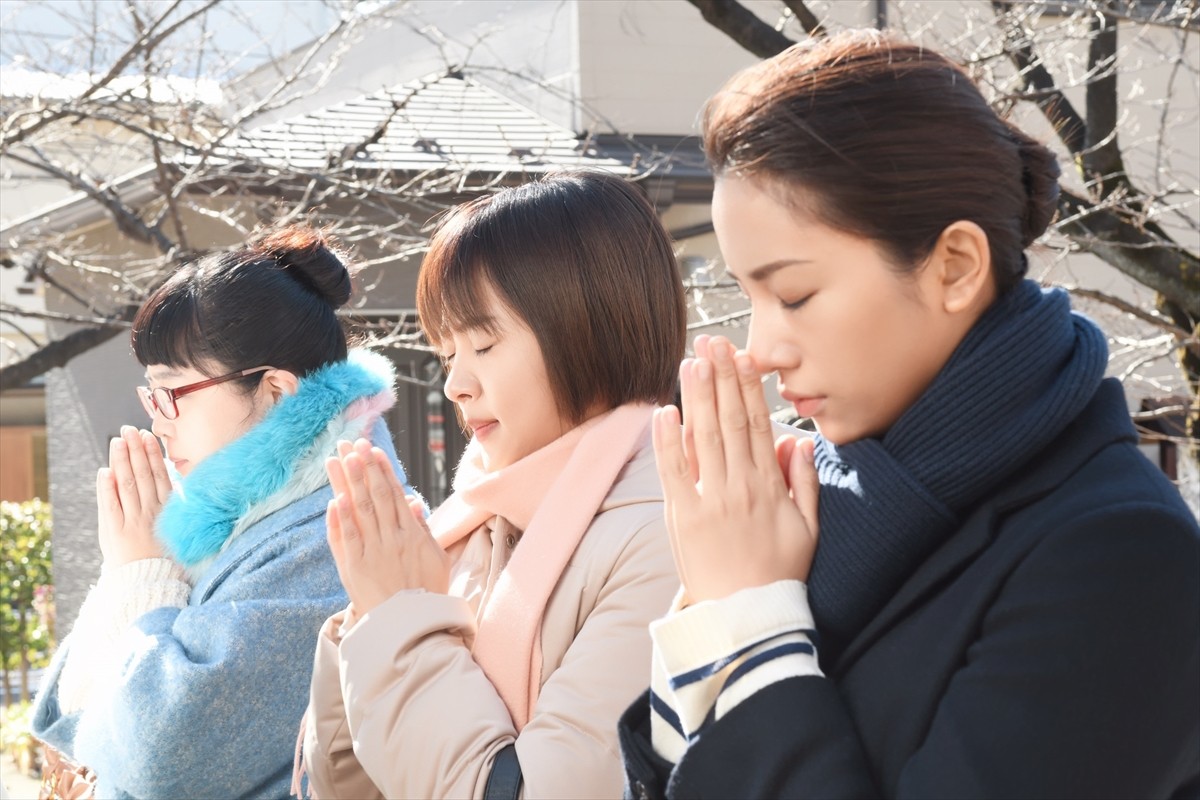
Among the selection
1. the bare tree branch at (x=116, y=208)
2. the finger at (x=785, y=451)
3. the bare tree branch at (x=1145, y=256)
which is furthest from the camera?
the bare tree branch at (x=116, y=208)

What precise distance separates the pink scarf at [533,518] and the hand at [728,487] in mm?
445

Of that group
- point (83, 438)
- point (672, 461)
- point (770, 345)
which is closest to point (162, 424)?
point (672, 461)

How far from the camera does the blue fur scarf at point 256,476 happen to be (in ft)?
8.48

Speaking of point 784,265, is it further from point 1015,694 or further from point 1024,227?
point 1015,694

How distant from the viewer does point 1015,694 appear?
1.20 meters

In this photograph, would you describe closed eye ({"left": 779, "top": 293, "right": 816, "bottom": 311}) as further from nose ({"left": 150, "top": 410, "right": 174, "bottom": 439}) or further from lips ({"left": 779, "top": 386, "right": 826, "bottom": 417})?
nose ({"left": 150, "top": 410, "right": 174, "bottom": 439})

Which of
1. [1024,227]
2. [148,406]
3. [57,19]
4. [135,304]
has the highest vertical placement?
[57,19]

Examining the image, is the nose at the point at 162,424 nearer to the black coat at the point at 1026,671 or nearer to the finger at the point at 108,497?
the finger at the point at 108,497

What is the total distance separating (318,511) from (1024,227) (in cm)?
157

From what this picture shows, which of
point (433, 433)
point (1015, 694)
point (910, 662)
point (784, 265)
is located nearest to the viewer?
point (1015, 694)

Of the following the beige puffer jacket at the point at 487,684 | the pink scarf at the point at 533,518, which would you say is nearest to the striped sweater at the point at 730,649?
the beige puffer jacket at the point at 487,684

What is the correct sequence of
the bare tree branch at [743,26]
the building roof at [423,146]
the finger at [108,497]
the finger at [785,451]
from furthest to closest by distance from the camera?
1. the building roof at [423,146]
2. the bare tree branch at [743,26]
3. the finger at [108,497]
4. the finger at [785,451]

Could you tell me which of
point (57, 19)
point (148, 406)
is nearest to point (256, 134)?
point (57, 19)

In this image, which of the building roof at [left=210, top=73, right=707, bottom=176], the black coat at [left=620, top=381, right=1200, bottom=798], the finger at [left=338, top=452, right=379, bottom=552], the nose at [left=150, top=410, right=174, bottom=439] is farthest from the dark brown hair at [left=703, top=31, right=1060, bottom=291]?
the building roof at [left=210, top=73, right=707, bottom=176]
